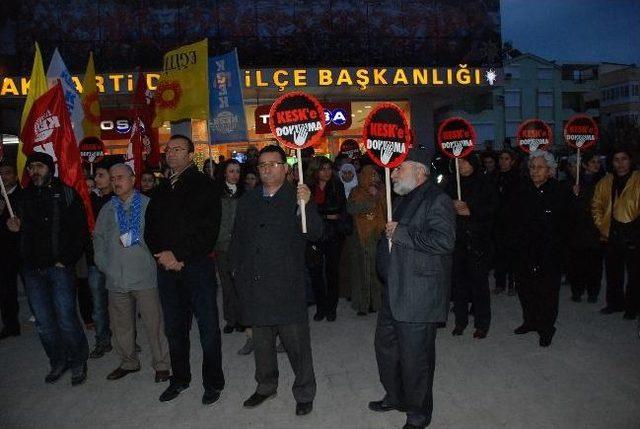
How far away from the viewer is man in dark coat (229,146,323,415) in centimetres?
424

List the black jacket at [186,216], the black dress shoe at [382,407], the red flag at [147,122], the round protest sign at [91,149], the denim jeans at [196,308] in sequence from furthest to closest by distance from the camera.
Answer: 1. the round protest sign at [91,149]
2. the red flag at [147,122]
3. the denim jeans at [196,308]
4. the black jacket at [186,216]
5. the black dress shoe at [382,407]

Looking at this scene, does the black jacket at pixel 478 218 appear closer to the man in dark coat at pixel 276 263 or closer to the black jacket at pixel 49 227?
the man in dark coat at pixel 276 263

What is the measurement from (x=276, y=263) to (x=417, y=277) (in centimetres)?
110

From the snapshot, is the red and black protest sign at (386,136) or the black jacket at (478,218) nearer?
the red and black protest sign at (386,136)

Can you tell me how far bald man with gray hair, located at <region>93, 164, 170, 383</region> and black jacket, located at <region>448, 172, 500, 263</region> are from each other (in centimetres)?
324

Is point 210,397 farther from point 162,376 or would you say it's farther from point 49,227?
point 49,227

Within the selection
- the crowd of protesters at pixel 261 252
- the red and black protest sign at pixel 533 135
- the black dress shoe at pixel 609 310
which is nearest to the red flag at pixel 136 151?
the crowd of protesters at pixel 261 252

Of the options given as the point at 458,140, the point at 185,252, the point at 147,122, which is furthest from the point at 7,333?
the point at 458,140

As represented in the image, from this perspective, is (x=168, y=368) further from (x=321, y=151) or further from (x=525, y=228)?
(x=321, y=151)

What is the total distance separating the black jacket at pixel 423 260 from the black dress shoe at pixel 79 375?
10.3 feet

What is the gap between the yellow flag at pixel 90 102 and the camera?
804cm

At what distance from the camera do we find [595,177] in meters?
8.81

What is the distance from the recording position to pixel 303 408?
4285 millimetres

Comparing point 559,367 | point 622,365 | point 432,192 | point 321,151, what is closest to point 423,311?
point 432,192
